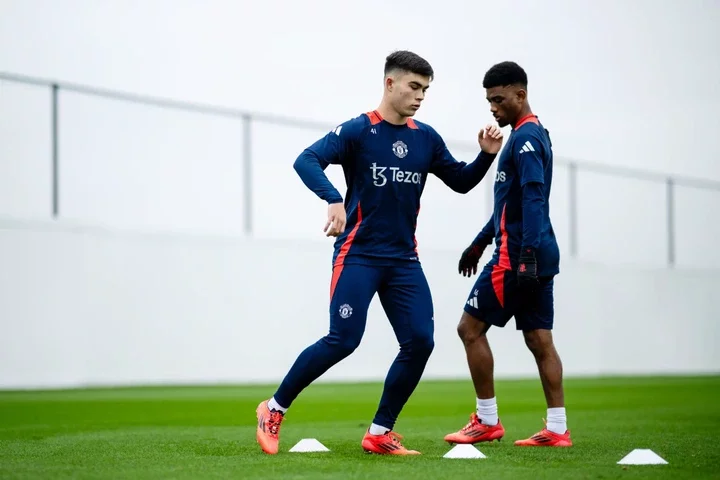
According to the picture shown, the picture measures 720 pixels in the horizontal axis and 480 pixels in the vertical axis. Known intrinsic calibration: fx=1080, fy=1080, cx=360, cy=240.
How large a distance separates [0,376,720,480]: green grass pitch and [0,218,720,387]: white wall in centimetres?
83

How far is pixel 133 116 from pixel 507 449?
342 inches

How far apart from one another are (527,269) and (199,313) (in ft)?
27.8

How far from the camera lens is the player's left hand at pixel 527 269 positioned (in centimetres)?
553

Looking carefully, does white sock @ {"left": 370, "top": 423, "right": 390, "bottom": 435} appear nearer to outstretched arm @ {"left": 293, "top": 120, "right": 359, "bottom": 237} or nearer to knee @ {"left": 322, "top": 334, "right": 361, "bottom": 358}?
knee @ {"left": 322, "top": 334, "right": 361, "bottom": 358}

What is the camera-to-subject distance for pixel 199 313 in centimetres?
1348

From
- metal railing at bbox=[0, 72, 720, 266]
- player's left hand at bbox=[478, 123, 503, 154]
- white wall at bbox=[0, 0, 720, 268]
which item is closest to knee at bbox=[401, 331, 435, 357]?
player's left hand at bbox=[478, 123, 503, 154]

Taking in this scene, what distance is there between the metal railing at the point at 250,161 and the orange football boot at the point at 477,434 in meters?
7.75

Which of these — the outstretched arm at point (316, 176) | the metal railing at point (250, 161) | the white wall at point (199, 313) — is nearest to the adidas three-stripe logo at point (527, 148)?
the outstretched arm at point (316, 176)

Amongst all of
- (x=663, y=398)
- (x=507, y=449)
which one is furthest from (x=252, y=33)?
(x=507, y=449)

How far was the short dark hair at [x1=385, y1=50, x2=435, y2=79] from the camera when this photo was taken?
5363 mm

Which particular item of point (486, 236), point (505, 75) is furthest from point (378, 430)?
point (505, 75)

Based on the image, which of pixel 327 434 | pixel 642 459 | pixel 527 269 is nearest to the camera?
pixel 642 459

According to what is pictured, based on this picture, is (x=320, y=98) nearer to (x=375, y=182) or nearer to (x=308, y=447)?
(x=375, y=182)

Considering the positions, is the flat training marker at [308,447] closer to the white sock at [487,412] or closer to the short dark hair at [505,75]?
the white sock at [487,412]
